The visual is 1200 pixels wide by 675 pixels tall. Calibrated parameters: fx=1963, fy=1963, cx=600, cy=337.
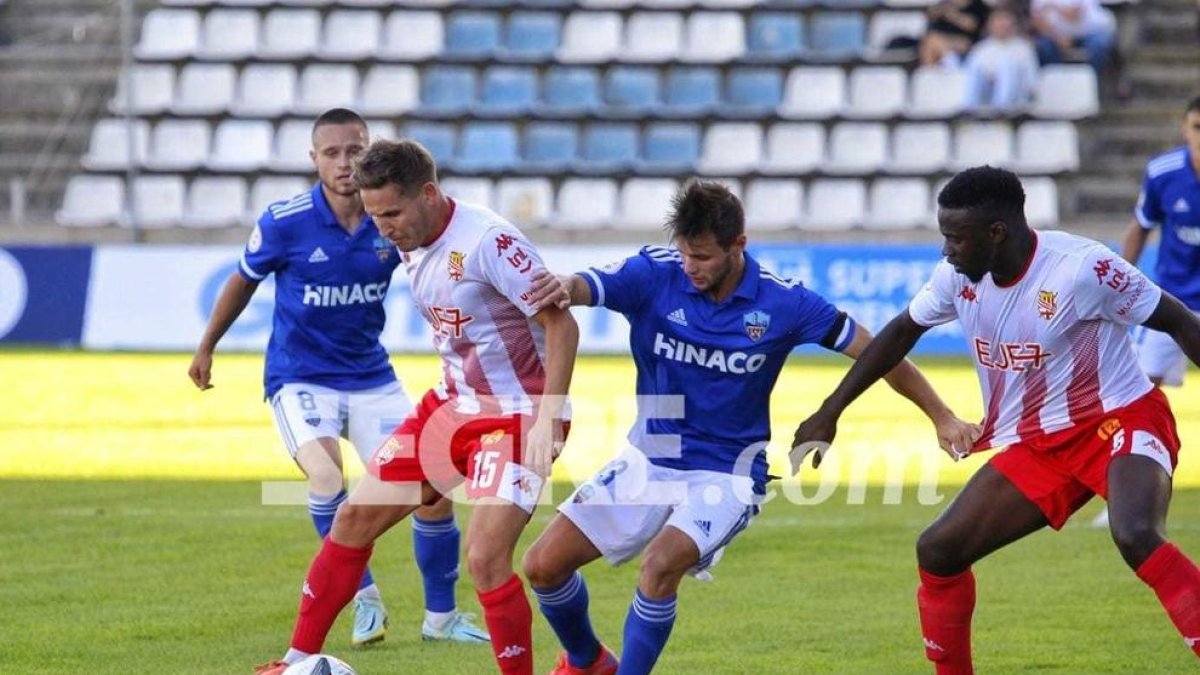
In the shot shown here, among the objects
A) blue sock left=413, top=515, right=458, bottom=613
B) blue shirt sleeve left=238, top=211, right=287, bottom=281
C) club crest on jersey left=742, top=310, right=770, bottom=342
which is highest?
club crest on jersey left=742, top=310, right=770, bottom=342

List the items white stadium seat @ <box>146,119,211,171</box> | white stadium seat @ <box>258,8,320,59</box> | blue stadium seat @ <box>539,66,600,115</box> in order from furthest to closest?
white stadium seat @ <box>258,8,320,59</box> < white stadium seat @ <box>146,119,211,171</box> < blue stadium seat @ <box>539,66,600,115</box>

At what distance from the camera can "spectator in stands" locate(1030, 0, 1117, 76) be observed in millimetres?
23281

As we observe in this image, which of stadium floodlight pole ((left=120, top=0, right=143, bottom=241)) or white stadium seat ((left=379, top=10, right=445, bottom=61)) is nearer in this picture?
stadium floodlight pole ((left=120, top=0, right=143, bottom=241))

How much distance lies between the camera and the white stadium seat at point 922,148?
22828 millimetres

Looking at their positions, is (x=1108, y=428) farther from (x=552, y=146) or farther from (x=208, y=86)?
(x=208, y=86)

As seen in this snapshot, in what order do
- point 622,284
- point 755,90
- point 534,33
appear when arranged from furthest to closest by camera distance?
1. point 534,33
2. point 755,90
3. point 622,284

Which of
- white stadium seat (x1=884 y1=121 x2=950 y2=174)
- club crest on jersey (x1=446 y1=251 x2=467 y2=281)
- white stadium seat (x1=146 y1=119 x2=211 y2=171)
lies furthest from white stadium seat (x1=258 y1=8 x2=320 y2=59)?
club crest on jersey (x1=446 y1=251 x2=467 y2=281)

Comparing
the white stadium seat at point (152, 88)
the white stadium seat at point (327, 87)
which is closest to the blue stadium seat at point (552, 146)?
the white stadium seat at point (327, 87)

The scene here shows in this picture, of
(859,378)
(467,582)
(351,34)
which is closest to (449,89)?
(351,34)

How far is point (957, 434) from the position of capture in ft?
21.6

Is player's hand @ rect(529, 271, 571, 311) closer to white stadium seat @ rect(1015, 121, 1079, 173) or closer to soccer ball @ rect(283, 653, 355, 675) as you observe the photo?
soccer ball @ rect(283, 653, 355, 675)

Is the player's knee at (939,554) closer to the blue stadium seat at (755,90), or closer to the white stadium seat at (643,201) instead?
the white stadium seat at (643,201)

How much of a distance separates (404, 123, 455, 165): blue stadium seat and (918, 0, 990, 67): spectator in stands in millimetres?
5804

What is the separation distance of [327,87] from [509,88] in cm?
232
